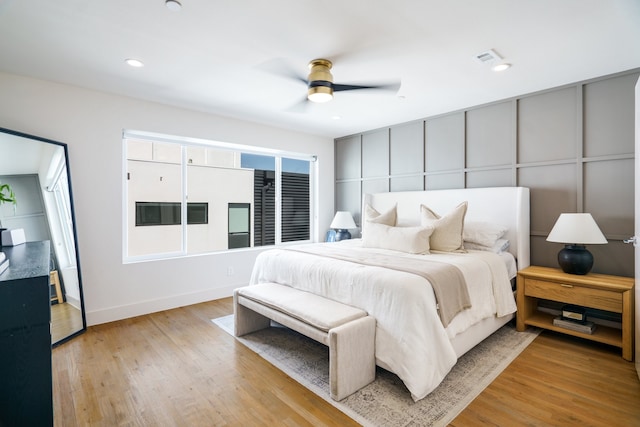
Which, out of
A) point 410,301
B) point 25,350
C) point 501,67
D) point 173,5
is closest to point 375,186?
point 501,67

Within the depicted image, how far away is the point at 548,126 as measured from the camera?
10.7 ft

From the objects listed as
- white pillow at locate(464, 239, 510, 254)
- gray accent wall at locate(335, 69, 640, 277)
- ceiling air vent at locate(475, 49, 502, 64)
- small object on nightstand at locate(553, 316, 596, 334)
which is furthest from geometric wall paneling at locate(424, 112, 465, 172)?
small object on nightstand at locate(553, 316, 596, 334)

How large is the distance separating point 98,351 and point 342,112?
365 centimetres

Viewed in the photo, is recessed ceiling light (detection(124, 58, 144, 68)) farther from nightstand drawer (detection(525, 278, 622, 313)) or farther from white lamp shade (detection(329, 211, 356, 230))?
nightstand drawer (detection(525, 278, 622, 313))

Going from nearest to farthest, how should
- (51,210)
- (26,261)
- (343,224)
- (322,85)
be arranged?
(26,261), (322,85), (51,210), (343,224)

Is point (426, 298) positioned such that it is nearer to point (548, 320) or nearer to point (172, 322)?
point (548, 320)

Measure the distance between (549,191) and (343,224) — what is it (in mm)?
2725

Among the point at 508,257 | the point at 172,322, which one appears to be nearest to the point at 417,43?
the point at 508,257

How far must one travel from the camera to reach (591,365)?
94.0 inches

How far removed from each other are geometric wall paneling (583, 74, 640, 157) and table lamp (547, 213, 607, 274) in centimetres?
78

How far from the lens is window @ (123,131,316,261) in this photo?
3.89 m

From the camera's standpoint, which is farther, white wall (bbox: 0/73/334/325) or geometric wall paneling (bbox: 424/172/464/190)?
geometric wall paneling (bbox: 424/172/464/190)

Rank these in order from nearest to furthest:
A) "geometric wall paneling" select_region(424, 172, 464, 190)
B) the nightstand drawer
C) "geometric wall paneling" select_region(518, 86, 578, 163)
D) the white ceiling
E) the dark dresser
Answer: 1. the dark dresser
2. the white ceiling
3. the nightstand drawer
4. "geometric wall paneling" select_region(518, 86, 578, 163)
5. "geometric wall paneling" select_region(424, 172, 464, 190)

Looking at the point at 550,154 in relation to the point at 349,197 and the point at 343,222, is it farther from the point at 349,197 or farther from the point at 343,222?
the point at 349,197
